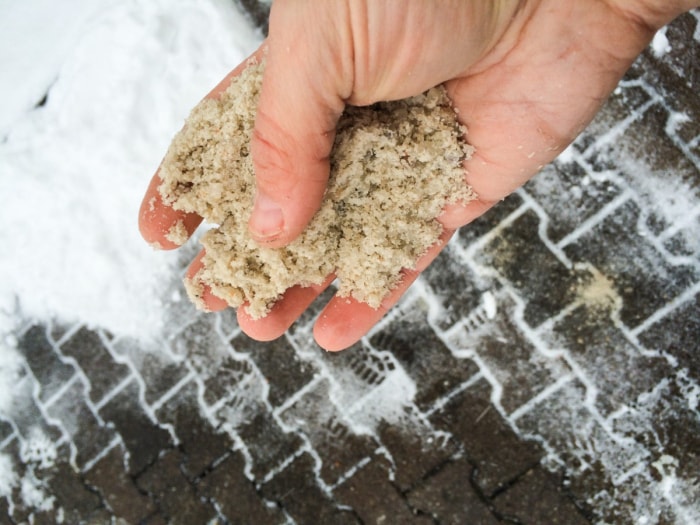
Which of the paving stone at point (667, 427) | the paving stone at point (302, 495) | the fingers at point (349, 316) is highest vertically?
the fingers at point (349, 316)

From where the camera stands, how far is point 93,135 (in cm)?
272

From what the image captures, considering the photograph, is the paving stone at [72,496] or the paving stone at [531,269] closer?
the paving stone at [531,269]

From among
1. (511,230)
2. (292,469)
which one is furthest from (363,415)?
(511,230)

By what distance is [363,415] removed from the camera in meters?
2.47

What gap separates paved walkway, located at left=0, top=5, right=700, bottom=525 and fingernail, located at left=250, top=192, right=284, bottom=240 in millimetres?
1102

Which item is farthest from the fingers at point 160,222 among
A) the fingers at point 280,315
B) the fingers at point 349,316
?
the fingers at point 349,316

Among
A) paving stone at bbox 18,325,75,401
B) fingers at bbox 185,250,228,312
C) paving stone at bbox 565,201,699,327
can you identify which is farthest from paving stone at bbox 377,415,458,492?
paving stone at bbox 18,325,75,401

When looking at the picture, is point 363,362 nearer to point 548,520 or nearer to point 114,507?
point 548,520

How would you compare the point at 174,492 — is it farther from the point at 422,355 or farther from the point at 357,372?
the point at 422,355

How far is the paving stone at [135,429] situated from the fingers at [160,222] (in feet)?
4.28

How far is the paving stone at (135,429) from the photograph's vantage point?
2697mm

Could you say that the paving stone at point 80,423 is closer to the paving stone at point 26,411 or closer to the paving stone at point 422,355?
the paving stone at point 26,411

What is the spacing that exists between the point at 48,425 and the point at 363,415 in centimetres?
168

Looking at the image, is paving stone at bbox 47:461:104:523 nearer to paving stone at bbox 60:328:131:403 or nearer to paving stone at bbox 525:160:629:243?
paving stone at bbox 60:328:131:403
